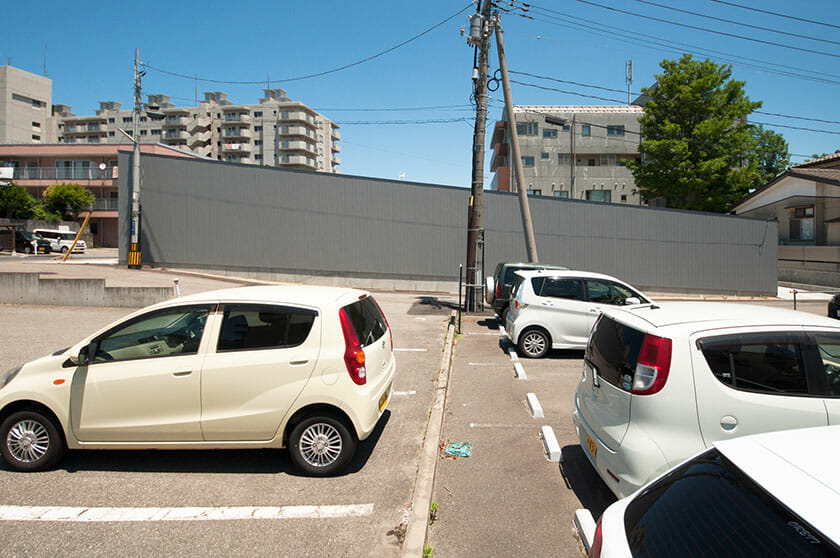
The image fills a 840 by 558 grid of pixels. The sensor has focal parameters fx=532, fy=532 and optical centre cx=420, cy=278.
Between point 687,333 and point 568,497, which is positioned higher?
point 687,333

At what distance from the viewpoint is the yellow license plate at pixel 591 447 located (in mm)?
4224

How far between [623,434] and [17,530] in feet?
14.5

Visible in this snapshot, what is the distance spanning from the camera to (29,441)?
476 cm

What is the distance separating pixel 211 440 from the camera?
4.77 meters

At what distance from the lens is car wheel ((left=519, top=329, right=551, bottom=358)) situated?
32.9 ft

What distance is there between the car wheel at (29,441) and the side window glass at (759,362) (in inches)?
217

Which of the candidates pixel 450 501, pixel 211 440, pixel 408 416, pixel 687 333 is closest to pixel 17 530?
pixel 211 440

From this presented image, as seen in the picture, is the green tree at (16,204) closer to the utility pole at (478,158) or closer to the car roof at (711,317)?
the utility pole at (478,158)

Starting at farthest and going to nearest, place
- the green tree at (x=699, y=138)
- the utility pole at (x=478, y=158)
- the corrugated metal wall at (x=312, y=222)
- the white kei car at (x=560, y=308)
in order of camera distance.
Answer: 1. the green tree at (x=699, y=138)
2. the corrugated metal wall at (x=312, y=222)
3. the utility pole at (x=478, y=158)
4. the white kei car at (x=560, y=308)

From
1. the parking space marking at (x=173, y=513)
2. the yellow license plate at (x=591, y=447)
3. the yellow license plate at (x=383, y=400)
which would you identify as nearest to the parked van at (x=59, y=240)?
the parking space marking at (x=173, y=513)

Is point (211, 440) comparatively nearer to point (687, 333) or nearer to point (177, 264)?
point (687, 333)

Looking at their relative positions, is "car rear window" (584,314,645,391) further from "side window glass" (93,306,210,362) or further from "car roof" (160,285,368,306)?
"side window glass" (93,306,210,362)

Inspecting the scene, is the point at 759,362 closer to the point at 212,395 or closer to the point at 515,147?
the point at 212,395

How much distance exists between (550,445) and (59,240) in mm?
45911
